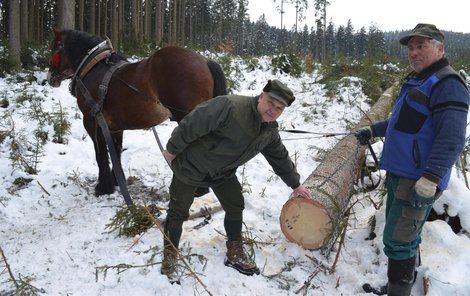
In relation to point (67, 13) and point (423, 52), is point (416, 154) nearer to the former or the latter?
point (423, 52)

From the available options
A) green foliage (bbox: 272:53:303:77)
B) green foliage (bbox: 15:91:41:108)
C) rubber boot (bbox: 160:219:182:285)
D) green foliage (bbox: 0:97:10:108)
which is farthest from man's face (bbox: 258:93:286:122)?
green foliage (bbox: 272:53:303:77)

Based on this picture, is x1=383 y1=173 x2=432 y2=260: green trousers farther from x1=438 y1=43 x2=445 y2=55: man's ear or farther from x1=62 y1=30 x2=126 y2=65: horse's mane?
x1=62 y1=30 x2=126 y2=65: horse's mane

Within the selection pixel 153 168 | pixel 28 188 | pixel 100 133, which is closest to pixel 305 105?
pixel 153 168

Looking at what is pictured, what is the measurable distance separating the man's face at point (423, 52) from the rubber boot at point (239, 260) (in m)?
1.92

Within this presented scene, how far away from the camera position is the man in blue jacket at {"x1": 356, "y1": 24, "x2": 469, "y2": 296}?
80.8 inches

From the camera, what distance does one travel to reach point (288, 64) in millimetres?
12625

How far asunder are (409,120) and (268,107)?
896mm

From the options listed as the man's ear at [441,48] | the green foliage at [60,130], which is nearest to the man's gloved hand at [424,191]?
the man's ear at [441,48]

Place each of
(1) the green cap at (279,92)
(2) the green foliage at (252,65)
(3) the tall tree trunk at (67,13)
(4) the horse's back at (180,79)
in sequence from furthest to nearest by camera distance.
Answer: (2) the green foliage at (252,65) < (3) the tall tree trunk at (67,13) < (4) the horse's back at (180,79) < (1) the green cap at (279,92)

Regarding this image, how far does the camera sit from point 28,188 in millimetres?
4328

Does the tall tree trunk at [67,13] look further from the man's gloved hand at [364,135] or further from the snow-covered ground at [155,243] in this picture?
the man's gloved hand at [364,135]

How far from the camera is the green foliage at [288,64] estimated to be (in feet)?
41.4

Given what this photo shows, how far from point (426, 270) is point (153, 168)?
3653 mm

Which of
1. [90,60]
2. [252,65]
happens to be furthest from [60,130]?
[252,65]
